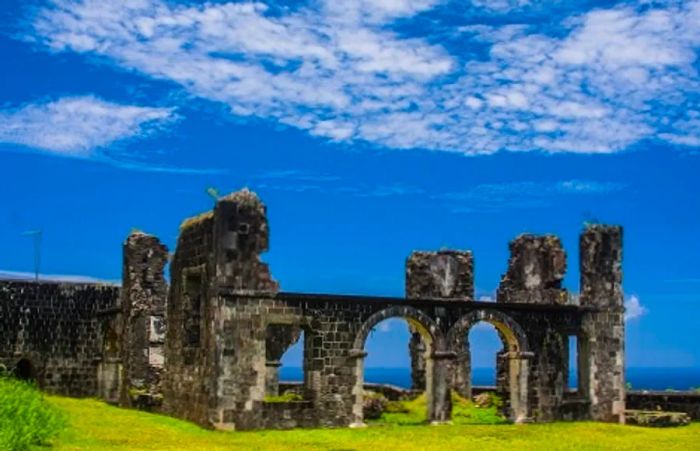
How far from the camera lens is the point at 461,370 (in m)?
34.2

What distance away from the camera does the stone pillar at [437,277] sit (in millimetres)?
35031

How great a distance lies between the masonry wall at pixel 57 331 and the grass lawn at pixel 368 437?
11483 millimetres

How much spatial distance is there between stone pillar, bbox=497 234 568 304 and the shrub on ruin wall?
54.5 ft

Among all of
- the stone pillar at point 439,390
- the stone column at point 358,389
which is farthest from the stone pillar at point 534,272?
the stone column at point 358,389

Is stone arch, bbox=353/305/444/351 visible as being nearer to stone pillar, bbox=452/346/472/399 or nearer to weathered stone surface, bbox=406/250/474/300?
stone pillar, bbox=452/346/472/399

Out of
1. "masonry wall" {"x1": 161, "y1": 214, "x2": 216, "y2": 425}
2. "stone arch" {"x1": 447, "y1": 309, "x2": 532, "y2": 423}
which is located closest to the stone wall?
"stone arch" {"x1": 447, "y1": 309, "x2": 532, "y2": 423}

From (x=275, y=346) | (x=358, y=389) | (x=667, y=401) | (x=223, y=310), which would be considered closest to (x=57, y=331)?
(x=275, y=346)

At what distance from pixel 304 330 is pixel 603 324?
1009cm

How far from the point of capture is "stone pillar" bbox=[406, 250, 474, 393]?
35.0 meters

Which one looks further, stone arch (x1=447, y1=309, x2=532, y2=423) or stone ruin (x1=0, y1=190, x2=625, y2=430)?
stone arch (x1=447, y1=309, x2=532, y2=423)

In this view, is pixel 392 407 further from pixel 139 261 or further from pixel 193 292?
pixel 139 261

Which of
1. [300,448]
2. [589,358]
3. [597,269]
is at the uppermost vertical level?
[597,269]

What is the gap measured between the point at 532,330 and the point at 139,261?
1347 centimetres

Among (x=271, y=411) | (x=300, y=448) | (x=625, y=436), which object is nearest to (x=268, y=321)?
(x=271, y=411)
